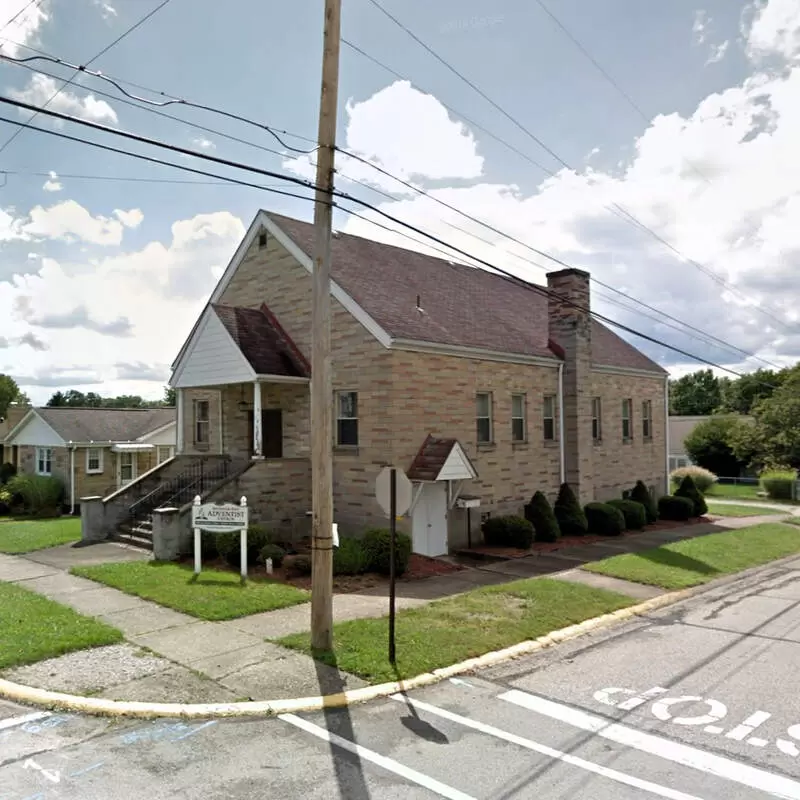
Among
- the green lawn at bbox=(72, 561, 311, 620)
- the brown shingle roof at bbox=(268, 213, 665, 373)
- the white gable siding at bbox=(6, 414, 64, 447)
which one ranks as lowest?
the green lawn at bbox=(72, 561, 311, 620)

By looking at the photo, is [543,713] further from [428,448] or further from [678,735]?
[428,448]

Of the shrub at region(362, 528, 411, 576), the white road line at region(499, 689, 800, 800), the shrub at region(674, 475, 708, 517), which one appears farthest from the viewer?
the shrub at region(674, 475, 708, 517)

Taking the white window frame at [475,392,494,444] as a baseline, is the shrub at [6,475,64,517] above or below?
below

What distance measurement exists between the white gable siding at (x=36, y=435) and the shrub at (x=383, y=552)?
62.9ft

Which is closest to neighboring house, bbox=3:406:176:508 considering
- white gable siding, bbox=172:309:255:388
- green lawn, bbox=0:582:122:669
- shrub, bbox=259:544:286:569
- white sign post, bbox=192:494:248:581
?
white gable siding, bbox=172:309:255:388

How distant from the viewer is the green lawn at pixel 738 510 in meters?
28.1

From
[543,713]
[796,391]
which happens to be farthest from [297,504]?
[796,391]

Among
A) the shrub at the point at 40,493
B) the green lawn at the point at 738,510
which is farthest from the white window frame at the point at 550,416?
the shrub at the point at 40,493

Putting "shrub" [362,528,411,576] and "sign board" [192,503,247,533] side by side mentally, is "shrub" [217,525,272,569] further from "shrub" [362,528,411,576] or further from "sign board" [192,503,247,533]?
"shrub" [362,528,411,576]

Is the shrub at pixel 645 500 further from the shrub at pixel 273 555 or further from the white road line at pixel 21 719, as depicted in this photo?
the white road line at pixel 21 719

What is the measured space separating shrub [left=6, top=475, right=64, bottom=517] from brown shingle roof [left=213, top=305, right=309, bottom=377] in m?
14.3

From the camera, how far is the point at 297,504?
1705cm

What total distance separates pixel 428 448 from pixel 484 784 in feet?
35.9

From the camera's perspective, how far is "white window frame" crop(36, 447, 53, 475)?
1161 inches
